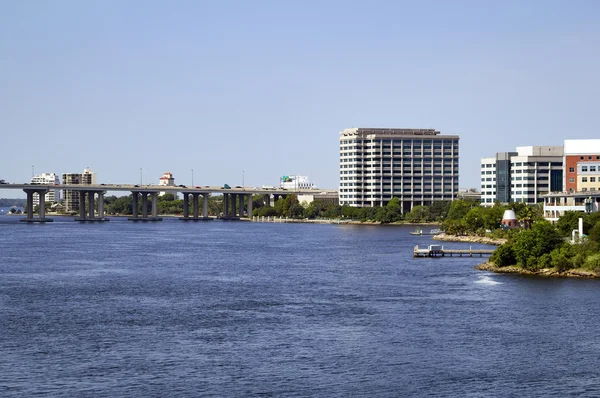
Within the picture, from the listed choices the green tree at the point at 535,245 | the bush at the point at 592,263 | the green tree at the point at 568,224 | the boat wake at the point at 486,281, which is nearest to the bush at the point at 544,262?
Answer: the green tree at the point at 535,245

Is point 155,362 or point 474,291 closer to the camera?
point 155,362

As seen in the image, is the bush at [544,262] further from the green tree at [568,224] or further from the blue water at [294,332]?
the green tree at [568,224]

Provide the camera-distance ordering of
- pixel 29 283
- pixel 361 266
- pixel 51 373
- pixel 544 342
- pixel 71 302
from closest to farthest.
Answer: pixel 51 373 < pixel 544 342 < pixel 71 302 < pixel 29 283 < pixel 361 266

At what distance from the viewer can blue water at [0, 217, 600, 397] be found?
4650cm

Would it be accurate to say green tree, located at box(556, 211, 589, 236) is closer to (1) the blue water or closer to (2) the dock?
(2) the dock

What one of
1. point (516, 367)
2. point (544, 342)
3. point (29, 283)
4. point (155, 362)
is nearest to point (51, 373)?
point (155, 362)

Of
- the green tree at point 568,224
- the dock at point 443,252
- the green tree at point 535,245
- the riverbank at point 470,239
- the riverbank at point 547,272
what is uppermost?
the green tree at point 568,224

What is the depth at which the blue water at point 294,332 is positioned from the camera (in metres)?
46.5

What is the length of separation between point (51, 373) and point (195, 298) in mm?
28765

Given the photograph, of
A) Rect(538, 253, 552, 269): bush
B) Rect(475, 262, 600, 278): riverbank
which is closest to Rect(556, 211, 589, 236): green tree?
Rect(475, 262, 600, 278): riverbank

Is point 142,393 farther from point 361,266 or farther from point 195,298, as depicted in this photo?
point 361,266

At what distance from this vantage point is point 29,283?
86.9 metres

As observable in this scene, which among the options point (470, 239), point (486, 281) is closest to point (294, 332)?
point (486, 281)

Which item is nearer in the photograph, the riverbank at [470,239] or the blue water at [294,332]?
the blue water at [294,332]
